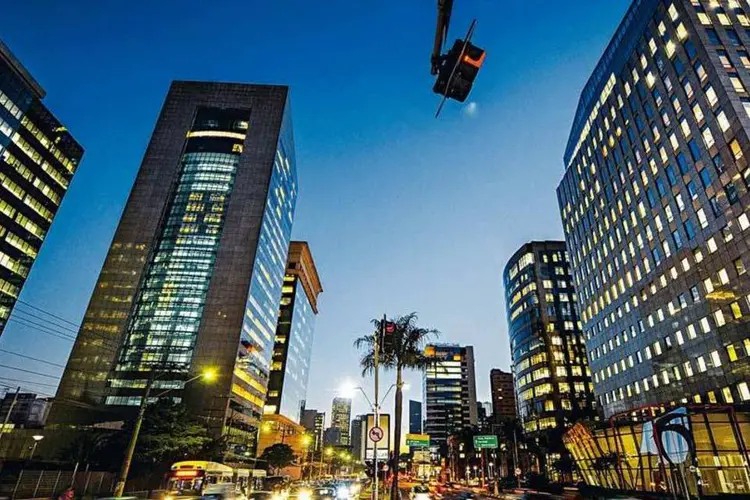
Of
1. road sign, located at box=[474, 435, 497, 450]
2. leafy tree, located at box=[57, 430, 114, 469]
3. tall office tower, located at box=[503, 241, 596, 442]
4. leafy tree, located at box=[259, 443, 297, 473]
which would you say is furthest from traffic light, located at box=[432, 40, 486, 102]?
leafy tree, located at box=[259, 443, 297, 473]

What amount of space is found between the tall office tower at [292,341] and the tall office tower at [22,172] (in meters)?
86.3

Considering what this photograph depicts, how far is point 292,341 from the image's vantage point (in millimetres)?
168500

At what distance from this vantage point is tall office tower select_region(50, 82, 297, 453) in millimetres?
97062

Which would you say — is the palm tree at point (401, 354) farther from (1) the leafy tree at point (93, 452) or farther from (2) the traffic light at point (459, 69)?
(1) the leafy tree at point (93, 452)

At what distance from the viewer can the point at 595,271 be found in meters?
80.2

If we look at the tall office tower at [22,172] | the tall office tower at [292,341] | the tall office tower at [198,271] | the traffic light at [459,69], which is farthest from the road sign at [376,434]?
the tall office tower at [292,341]

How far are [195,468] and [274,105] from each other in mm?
119266

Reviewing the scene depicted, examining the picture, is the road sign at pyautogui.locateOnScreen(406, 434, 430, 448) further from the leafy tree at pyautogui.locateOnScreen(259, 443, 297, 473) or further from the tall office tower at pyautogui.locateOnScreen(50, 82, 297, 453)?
the leafy tree at pyautogui.locateOnScreen(259, 443, 297, 473)

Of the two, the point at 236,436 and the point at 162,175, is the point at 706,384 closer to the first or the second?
the point at 236,436

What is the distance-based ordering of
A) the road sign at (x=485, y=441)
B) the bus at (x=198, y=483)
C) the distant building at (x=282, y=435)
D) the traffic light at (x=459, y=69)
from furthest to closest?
the distant building at (x=282, y=435) < the road sign at (x=485, y=441) < the bus at (x=198, y=483) < the traffic light at (x=459, y=69)

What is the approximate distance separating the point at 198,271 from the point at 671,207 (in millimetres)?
99717

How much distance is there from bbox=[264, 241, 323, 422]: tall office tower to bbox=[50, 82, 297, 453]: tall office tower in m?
29.1

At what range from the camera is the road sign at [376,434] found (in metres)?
16.8

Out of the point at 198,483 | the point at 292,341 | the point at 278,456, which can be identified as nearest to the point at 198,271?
the point at 278,456
